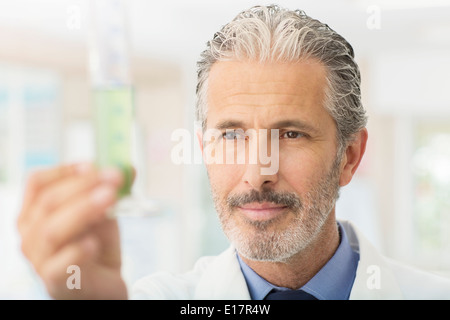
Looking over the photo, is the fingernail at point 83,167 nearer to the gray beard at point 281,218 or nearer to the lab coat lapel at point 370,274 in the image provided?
the gray beard at point 281,218

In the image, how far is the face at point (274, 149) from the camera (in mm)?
864

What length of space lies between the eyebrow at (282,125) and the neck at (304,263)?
0.15 metres

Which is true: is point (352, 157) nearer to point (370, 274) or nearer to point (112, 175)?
point (370, 274)

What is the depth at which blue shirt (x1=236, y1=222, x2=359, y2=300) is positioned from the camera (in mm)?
937

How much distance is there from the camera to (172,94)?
1020 millimetres

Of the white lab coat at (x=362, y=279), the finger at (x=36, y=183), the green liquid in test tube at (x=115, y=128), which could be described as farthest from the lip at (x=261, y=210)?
the finger at (x=36, y=183)

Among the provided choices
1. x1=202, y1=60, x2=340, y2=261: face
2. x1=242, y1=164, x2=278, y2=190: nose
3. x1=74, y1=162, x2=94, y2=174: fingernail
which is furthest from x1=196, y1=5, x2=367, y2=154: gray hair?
x1=74, y1=162, x2=94, y2=174: fingernail

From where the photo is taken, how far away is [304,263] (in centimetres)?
92

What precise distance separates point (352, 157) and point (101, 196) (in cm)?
42

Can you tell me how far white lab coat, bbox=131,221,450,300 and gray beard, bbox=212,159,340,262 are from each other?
0.22ft

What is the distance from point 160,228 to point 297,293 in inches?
12.7

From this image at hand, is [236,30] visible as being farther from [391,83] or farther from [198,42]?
[391,83]

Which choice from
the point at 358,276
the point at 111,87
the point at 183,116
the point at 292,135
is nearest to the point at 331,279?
the point at 358,276

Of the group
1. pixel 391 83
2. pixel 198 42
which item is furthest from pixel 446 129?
pixel 198 42
